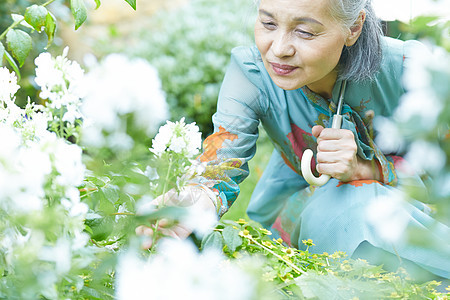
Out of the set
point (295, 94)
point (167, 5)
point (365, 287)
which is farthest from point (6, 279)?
point (167, 5)

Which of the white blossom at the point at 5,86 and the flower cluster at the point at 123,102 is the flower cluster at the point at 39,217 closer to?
the flower cluster at the point at 123,102

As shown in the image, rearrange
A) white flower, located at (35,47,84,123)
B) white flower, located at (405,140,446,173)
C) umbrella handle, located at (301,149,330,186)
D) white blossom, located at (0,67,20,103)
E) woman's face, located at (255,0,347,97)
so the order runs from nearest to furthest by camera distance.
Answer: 1. white flower, located at (405,140,446,173)
2. white flower, located at (35,47,84,123)
3. white blossom, located at (0,67,20,103)
4. woman's face, located at (255,0,347,97)
5. umbrella handle, located at (301,149,330,186)

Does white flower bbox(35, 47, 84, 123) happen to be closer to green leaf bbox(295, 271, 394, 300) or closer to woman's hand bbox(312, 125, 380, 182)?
green leaf bbox(295, 271, 394, 300)

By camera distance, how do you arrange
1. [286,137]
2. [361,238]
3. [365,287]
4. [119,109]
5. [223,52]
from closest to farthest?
[119,109], [365,287], [361,238], [286,137], [223,52]

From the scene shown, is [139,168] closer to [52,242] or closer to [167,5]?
[52,242]

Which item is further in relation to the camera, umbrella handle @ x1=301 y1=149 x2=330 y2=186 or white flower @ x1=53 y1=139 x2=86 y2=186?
umbrella handle @ x1=301 y1=149 x2=330 y2=186

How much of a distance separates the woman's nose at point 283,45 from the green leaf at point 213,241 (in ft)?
1.87

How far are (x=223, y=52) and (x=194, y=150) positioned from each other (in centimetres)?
312

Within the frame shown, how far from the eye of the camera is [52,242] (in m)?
0.69

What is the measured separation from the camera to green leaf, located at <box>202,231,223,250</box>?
3.70 ft

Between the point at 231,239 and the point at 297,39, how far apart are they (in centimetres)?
62

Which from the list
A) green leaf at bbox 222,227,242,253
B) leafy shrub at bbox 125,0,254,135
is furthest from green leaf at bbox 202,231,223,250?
leafy shrub at bbox 125,0,254,135

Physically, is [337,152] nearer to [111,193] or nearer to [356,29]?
[356,29]

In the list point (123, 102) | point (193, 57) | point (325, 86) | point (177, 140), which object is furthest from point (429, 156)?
point (193, 57)
